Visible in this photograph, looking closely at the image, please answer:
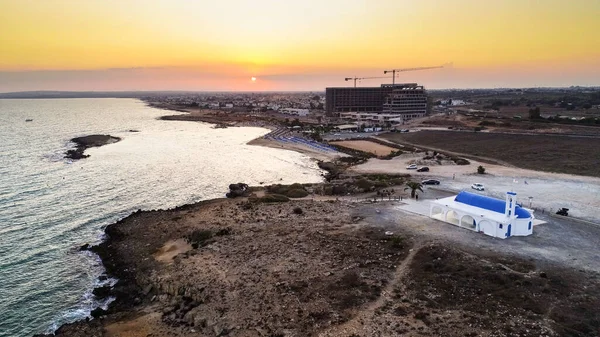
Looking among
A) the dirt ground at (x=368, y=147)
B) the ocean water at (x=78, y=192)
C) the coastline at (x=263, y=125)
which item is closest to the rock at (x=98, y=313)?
the ocean water at (x=78, y=192)

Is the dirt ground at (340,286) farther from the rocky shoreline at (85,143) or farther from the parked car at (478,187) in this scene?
the rocky shoreline at (85,143)

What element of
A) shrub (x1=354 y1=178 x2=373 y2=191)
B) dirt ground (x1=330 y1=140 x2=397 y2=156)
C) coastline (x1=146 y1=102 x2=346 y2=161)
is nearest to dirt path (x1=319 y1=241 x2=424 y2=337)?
shrub (x1=354 y1=178 x2=373 y2=191)

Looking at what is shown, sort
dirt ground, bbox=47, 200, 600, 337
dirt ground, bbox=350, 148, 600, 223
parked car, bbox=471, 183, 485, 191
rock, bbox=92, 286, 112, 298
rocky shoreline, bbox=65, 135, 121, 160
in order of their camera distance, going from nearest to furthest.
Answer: dirt ground, bbox=47, 200, 600, 337
rock, bbox=92, 286, 112, 298
dirt ground, bbox=350, 148, 600, 223
parked car, bbox=471, 183, 485, 191
rocky shoreline, bbox=65, 135, 121, 160

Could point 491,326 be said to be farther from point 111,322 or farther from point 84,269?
point 84,269

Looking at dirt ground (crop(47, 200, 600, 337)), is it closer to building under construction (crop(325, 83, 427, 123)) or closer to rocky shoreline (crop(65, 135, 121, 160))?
rocky shoreline (crop(65, 135, 121, 160))

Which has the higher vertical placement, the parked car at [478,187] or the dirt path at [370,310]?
the parked car at [478,187]
